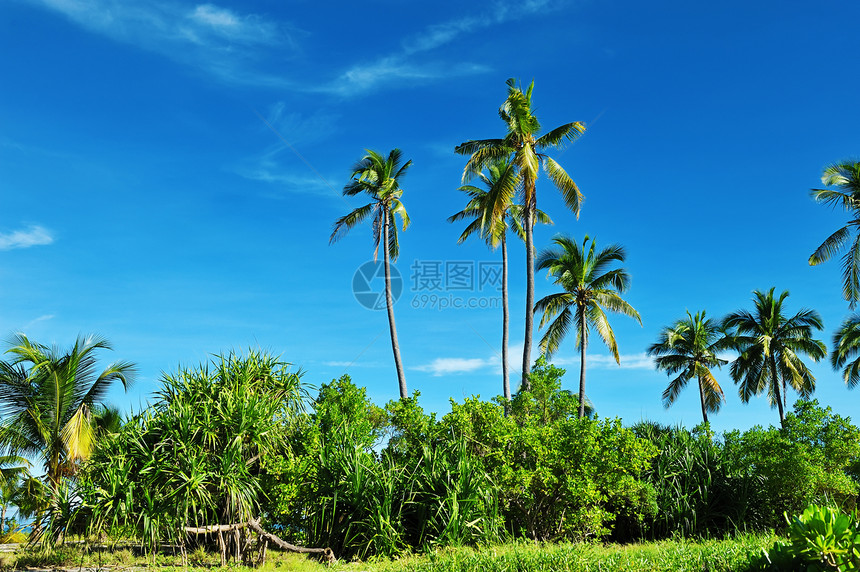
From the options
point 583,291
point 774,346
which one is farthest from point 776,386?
point 583,291

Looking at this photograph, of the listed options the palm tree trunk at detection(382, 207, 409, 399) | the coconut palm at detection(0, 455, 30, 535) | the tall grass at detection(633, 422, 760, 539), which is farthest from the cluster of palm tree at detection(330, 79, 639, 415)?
the coconut palm at detection(0, 455, 30, 535)

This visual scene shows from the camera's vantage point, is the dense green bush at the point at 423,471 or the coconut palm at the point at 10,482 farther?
the coconut palm at the point at 10,482

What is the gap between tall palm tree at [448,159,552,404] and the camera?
21.0m

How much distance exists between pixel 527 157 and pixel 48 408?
17.8 meters

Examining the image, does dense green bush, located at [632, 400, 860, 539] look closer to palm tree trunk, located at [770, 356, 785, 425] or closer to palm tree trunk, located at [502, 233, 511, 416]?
palm tree trunk, located at [502, 233, 511, 416]

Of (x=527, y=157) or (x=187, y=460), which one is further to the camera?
(x=527, y=157)

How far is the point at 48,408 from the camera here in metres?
18.8

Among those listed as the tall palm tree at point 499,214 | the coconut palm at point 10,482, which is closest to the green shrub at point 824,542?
the tall palm tree at point 499,214

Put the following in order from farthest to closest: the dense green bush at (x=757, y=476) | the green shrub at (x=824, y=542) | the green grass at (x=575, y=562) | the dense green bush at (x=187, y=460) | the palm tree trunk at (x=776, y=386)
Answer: the palm tree trunk at (x=776, y=386) → the dense green bush at (x=757, y=476) → the dense green bush at (x=187, y=460) → the green grass at (x=575, y=562) → the green shrub at (x=824, y=542)

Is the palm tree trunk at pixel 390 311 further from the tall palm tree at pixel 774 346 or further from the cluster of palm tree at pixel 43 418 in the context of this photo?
the tall palm tree at pixel 774 346

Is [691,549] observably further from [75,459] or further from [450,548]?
[75,459]

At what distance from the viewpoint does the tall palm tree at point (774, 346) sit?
108 feet

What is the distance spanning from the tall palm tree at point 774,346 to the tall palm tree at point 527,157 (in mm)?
18150

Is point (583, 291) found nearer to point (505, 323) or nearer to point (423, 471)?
point (505, 323)
